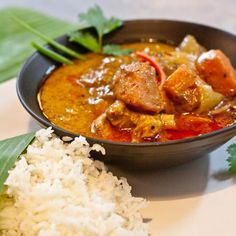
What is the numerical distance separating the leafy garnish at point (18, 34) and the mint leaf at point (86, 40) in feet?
1.37

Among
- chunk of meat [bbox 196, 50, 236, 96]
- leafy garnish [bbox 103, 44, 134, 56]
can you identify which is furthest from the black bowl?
chunk of meat [bbox 196, 50, 236, 96]

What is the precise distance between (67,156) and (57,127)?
136 mm

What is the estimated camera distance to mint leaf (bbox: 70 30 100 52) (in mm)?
2629

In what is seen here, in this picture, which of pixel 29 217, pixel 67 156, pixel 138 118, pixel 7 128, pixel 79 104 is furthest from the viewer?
pixel 7 128

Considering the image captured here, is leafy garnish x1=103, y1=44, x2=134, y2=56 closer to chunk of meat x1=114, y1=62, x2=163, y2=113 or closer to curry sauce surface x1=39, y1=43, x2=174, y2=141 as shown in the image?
curry sauce surface x1=39, y1=43, x2=174, y2=141

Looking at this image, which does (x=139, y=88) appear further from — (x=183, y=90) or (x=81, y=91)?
(x=81, y=91)

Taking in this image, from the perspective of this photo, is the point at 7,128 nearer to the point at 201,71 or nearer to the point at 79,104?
the point at 79,104

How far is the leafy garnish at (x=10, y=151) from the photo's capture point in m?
1.73

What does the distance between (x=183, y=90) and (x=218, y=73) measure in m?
0.24

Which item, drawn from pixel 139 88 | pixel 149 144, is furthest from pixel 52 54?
pixel 149 144

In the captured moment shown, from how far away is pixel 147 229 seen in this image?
175cm

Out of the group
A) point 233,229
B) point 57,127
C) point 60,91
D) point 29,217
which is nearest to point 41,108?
point 60,91

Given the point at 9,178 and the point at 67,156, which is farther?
the point at 67,156

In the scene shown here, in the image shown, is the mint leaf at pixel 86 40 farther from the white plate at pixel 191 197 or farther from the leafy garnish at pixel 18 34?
the white plate at pixel 191 197
